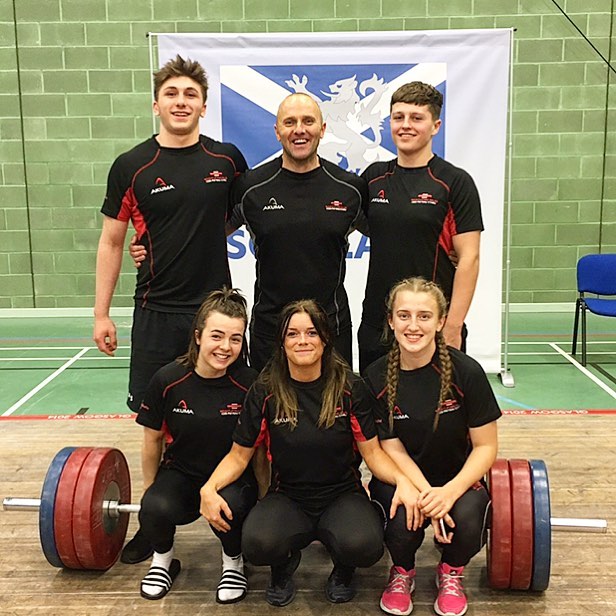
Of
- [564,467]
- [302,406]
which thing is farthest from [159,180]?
[564,467]

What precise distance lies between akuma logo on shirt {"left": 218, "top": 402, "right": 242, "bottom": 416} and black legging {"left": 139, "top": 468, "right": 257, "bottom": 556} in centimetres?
21

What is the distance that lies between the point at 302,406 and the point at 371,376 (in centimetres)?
25

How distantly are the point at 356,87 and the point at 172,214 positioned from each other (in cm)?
238

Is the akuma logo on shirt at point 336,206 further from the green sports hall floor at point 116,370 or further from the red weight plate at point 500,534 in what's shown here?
the green sports hall floor at point 116,370

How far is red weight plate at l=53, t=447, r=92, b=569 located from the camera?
2.30 metres

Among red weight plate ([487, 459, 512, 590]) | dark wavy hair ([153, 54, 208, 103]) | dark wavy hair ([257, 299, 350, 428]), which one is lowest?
red weight plate ([487, 459, 512, 590])

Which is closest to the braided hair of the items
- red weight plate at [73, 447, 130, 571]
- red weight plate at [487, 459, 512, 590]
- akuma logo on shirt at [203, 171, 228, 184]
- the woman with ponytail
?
red weight plate at [487, 459, 512, 590]

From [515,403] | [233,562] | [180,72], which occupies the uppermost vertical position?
[180,72]

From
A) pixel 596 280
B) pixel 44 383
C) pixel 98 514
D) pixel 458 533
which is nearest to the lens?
pixel 458 533

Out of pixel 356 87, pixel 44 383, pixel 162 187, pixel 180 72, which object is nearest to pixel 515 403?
pixel 356 87

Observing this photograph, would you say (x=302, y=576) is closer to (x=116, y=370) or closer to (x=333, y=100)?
(x=333, y=100)

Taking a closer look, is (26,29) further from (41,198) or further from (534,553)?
(534,553)

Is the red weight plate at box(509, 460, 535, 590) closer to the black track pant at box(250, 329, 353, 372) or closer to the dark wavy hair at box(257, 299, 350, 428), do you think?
the dark wavy hair at box(257, 299, 350, 428)

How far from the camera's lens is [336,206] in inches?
98.2
